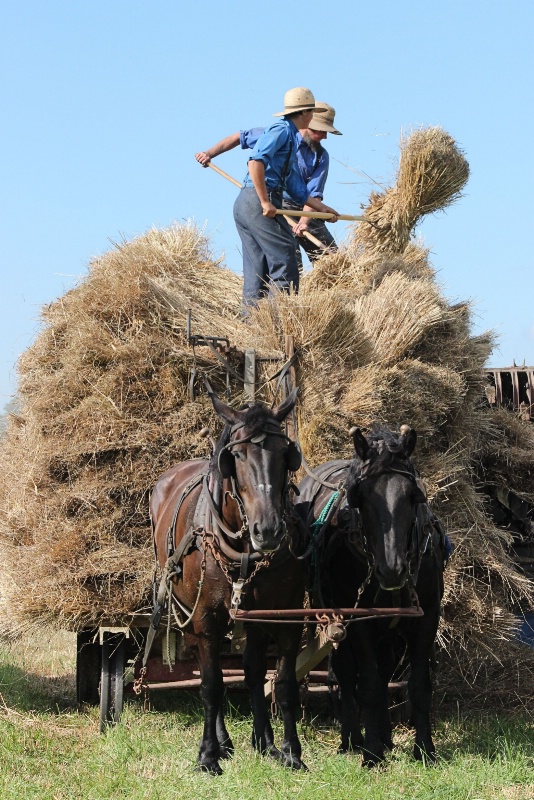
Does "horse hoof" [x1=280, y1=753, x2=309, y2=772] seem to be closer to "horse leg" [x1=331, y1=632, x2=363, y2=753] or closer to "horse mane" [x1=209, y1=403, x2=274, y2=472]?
"horse leg" [x1=331, y1=632, x2=363, y2=753]

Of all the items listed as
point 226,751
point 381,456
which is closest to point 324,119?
point 381,456

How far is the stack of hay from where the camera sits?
259 inches

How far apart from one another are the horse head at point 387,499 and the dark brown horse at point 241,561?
14.7 inches

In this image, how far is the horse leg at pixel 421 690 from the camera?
A: 555 cm

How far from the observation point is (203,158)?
29.4 ft

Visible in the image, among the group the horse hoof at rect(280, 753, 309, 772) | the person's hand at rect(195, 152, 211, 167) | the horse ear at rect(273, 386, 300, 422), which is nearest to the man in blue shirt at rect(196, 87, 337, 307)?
the person's hand at rect(195, 152, 211, 167)

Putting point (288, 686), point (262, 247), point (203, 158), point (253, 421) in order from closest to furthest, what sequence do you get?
point (253, 421) → point (288, 686) → point (262, 247) → point (203, 158)

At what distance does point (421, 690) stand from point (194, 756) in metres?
1.24

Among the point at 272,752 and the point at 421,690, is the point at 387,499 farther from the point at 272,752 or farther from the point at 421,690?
the point at 272,752

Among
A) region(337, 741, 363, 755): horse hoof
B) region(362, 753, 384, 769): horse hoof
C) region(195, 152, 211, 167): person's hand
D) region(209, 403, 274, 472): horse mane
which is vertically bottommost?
region(337, 741, 363, 755): horse hoof

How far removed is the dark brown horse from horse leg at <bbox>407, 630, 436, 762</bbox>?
2.03 ft

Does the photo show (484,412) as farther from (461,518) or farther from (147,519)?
(147,519)

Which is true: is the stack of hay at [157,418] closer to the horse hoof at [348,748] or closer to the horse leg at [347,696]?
the horse leg at [347,696]

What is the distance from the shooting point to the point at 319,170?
9.37 m
